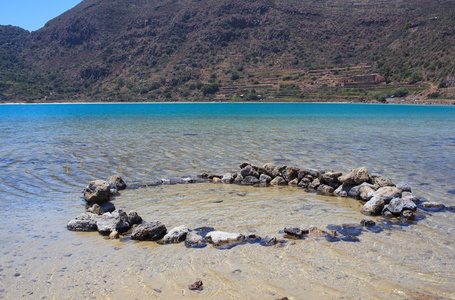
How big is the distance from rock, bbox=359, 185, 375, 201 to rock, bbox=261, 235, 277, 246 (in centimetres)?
336

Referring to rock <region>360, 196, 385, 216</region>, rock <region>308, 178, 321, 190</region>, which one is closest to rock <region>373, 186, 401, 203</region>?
rock <region>360, 196, 385, 216</region>

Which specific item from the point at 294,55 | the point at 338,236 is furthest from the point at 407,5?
the point at 338,236

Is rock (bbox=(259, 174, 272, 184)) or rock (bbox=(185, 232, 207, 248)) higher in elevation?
rock (bbox=(185, 232, 207, 248))

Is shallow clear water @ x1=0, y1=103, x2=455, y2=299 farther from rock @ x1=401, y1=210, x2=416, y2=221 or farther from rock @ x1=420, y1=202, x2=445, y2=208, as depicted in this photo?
rock @ x1=420, y1=202, x2=445, y2=208

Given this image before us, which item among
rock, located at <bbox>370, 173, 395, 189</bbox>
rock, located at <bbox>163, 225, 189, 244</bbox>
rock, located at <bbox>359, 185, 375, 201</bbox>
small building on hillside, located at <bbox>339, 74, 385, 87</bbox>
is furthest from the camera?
small building on hillside, located at <bbox>339, 74, 385, 87</bbox>

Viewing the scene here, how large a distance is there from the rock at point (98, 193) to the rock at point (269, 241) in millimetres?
3962

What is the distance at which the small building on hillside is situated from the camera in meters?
78.9

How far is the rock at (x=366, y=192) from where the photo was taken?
298 inches

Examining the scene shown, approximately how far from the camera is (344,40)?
103 metres

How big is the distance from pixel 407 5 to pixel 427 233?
4956 inches

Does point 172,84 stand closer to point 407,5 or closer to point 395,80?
point 395,80

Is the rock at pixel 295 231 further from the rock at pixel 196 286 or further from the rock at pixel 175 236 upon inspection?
the rock at pixel 196 286

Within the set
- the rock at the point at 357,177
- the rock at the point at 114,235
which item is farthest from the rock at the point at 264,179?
the rock at the point at 114,235

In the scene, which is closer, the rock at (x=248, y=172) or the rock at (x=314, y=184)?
the rock at (x=314, y=184)
